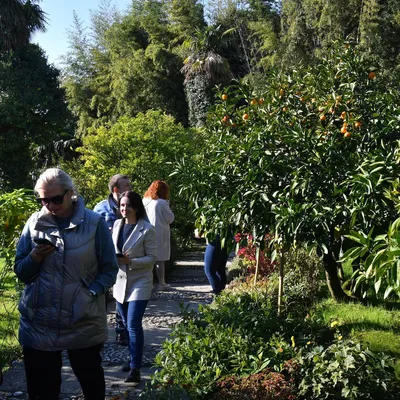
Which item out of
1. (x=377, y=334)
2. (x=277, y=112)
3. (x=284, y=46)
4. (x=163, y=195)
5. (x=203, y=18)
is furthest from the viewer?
(x=203, y=18)

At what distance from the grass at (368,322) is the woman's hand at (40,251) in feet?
8.65

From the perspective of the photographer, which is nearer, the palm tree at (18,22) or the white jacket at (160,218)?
the white jacket at (160,218)

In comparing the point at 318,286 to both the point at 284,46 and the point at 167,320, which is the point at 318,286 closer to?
the point at 167,320

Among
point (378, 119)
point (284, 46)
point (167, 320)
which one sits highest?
point (284, 46)

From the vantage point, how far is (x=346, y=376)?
3.79 m

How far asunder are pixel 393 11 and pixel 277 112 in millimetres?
16964

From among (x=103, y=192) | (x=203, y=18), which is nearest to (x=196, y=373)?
(x=103, y=192)

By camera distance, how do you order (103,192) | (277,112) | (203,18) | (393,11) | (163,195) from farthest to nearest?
1. (203,18)
2. (393,11)
3. (103,192)
4. (163,195)
5. (277,112)

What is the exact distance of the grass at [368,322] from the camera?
5.07 metres

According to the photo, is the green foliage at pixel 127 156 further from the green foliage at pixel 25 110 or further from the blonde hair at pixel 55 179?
the blonde hair at pixel 55 179

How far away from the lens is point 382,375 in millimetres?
3863

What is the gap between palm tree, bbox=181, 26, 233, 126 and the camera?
28.3 meters

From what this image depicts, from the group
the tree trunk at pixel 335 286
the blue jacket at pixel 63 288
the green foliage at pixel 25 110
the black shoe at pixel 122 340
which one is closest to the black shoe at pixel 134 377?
the black shoe at pixel 122 340

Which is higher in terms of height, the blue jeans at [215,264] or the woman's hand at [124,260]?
the woman's hand at [124,260]
